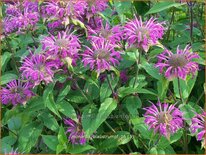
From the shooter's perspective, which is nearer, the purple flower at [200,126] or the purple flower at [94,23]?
the purple flower at [200,126]

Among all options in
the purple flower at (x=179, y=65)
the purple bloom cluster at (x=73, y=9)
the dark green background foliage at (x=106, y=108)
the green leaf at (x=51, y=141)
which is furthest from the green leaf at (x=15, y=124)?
the purple flower at (x=179, y=65)

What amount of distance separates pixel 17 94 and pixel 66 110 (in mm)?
227

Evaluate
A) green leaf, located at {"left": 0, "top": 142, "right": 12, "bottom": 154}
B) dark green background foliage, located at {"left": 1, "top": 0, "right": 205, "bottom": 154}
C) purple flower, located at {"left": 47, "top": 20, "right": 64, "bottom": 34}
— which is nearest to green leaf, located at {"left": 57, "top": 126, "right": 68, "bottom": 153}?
dark green background foliage, located at {"left": 1, "top": 0, "right": 205, "bottom": 154}

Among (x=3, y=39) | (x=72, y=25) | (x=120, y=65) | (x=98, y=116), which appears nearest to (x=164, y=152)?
(x=98, y=116)

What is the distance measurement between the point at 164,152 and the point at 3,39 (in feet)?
3.18

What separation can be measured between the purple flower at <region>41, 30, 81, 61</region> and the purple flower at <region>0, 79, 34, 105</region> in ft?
0.69

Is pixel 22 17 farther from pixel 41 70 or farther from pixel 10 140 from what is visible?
pixel 10 140

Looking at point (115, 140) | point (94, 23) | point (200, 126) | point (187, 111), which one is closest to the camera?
point (200, 126)

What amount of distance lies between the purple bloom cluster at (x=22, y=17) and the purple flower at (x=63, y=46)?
0.85 ft

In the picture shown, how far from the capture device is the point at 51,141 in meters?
1.64

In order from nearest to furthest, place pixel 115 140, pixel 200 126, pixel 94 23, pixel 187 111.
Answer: pixel 200 126
pixel 187 111
pixel 115 140
pixel 94 23

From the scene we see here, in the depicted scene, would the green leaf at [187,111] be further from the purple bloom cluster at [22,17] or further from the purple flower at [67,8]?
the purple bloom cluster at [22,17]

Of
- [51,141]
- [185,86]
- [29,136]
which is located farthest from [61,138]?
[185,86]

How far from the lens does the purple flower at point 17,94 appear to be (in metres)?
1.69
